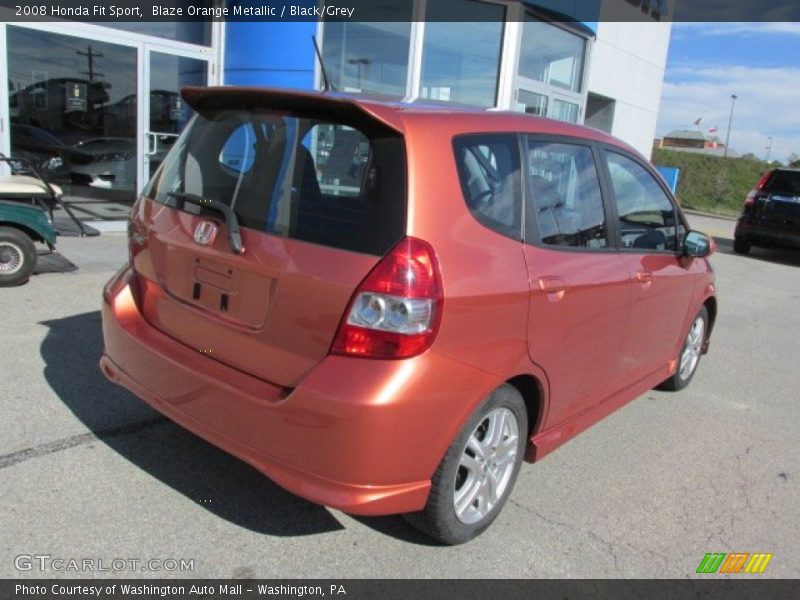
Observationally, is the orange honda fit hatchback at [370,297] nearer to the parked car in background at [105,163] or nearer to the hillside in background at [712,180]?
the parked car in background at [105,163]

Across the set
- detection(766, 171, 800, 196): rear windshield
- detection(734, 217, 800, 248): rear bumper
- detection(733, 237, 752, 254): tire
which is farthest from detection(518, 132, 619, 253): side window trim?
detection(733, 237, 752, 254): tire

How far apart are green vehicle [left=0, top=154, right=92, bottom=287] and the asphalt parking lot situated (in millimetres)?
1167

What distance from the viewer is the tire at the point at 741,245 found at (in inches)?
524

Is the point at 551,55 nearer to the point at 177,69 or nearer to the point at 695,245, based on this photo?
the point at 177,69

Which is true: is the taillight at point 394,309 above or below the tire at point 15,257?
above

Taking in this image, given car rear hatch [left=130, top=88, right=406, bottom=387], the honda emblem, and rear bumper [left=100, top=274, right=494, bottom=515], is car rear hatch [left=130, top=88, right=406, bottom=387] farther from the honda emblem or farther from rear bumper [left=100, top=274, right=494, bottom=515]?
rear bumper [left=100, top=274, right=494, bottom=515]

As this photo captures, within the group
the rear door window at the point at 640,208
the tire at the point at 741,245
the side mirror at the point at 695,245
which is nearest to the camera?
the rear door window at the point at 640,208

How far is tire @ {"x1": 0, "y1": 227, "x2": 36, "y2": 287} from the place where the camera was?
5629 mm

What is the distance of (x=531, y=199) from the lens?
9.42ft

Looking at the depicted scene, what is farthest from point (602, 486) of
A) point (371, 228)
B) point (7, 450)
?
point (7, 450)

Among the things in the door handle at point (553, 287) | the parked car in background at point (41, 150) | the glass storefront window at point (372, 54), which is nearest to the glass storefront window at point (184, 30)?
the glass storefront window at point (372, 54)

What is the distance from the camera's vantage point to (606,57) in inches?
646

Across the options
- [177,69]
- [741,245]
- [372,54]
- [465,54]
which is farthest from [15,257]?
[741,245]
